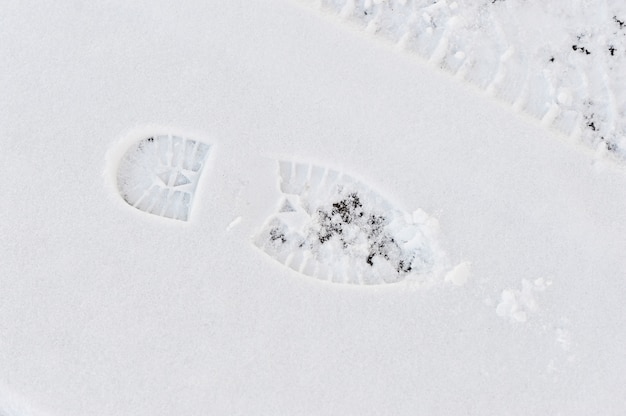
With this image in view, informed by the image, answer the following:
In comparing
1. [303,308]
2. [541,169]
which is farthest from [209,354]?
[541,169]

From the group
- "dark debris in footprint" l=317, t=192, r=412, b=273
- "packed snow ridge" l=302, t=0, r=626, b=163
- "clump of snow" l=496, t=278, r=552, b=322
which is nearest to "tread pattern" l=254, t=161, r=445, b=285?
"dark debris in footprint" l=317, t=192, r=412, b=273

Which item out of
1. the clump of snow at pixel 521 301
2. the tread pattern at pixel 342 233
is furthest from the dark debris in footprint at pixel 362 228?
the clump of snow at pixel 521 301

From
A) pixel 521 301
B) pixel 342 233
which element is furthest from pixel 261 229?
pixel 521 301

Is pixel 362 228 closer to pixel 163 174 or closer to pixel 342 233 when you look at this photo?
pixel 342 233

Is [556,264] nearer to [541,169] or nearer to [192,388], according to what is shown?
[541,169]

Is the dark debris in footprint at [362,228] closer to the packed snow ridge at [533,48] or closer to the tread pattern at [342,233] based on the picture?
the tread pattern at [342,233]

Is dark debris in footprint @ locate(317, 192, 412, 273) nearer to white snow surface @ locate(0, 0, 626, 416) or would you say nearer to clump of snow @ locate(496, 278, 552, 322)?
white snow surface @ locate(0, 0, 626, 416)
